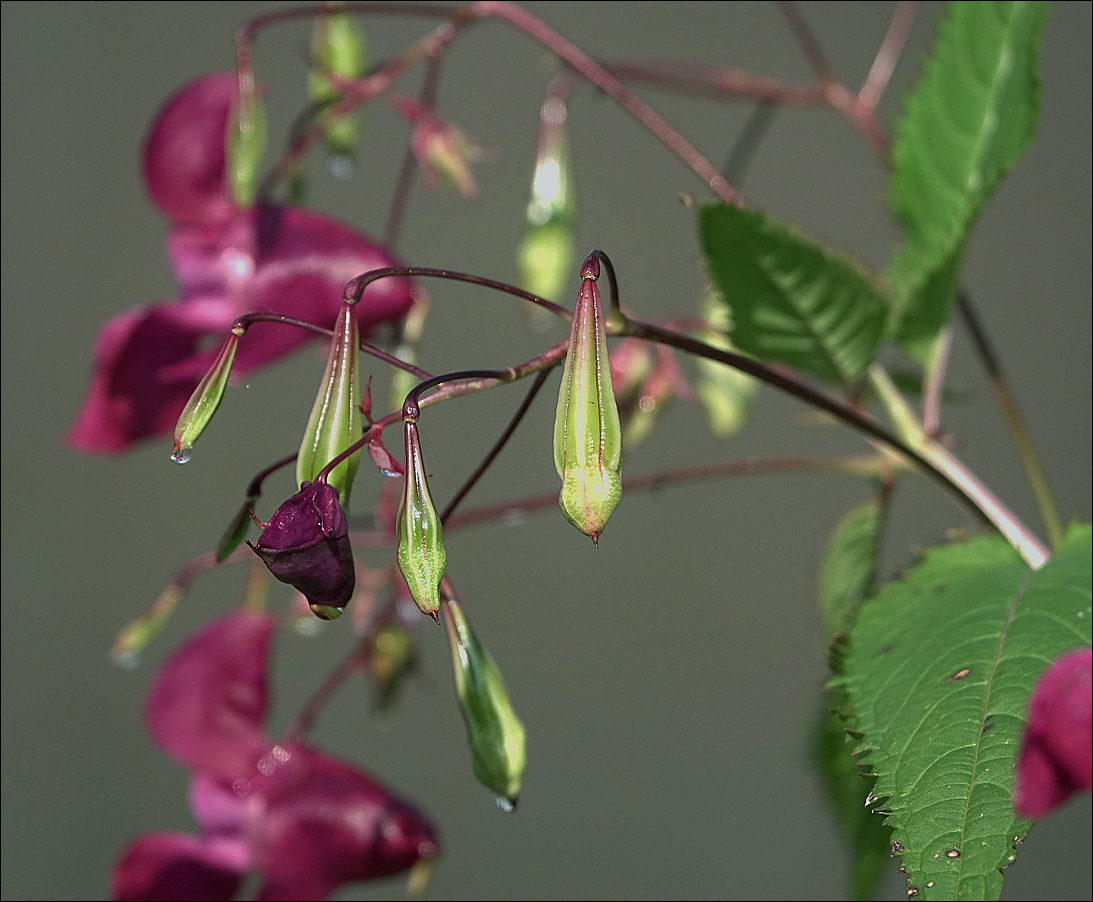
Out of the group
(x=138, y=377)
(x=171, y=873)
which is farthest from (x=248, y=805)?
(x=138, y=377)

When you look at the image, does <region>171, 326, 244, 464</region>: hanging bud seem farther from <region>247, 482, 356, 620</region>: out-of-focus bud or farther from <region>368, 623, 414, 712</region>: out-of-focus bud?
<region>368, 623, 414, 712</region>: out-of-focus bud

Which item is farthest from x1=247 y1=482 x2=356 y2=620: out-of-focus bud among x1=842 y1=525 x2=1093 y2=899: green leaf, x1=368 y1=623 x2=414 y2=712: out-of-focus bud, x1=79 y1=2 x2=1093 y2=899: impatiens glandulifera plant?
x1=368 y1=623 x2=414 y2=712: out-of-focus bud

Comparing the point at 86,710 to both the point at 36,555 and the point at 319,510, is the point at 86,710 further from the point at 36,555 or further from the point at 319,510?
the point at 319,510

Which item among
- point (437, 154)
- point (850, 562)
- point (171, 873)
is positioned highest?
point (437, 154)

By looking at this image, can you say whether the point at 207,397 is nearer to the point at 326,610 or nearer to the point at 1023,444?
the point at 326,610

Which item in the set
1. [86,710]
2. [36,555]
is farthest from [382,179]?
[86,710]

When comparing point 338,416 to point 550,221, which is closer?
point 338,416
